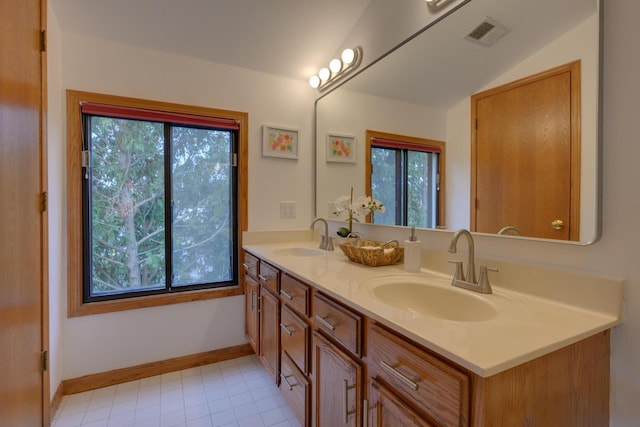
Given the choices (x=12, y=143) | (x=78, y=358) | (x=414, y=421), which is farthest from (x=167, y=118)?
(x=414, y=421)

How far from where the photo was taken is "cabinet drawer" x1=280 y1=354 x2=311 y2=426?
4.10 ft

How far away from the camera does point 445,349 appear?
625 millimetres

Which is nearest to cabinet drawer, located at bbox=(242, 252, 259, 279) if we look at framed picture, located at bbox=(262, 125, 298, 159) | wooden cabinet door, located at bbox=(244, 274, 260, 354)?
wooden cabinet door, located at bbox=(244, 274, 260, 354)

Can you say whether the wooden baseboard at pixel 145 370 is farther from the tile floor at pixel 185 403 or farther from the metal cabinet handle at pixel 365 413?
the metal cabinet handle at pixel 365 413

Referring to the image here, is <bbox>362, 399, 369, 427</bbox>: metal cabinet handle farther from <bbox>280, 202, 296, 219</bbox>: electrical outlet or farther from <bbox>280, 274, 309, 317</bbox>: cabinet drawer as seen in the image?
<bbox>280, 202, 296, 219</bbox>: electrical outlet

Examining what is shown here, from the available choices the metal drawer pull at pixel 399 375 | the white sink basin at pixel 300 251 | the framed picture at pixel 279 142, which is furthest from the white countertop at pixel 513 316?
the framed picture at pixel 279 142

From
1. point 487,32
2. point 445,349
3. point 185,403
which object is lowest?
point 185,403

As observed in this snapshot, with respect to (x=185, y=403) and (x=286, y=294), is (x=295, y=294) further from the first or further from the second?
(x=185, y=403)

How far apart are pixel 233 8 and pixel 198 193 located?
3.88 feet

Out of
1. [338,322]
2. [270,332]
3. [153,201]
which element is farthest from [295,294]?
[153,201]

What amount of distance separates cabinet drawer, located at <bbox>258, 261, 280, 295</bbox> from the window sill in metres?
0.47

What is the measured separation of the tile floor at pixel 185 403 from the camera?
1529 millimetres

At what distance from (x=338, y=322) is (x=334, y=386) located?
25 cm

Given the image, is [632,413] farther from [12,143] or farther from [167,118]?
[167,118]
